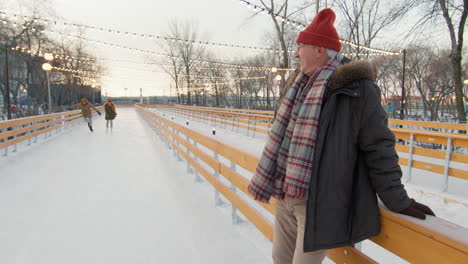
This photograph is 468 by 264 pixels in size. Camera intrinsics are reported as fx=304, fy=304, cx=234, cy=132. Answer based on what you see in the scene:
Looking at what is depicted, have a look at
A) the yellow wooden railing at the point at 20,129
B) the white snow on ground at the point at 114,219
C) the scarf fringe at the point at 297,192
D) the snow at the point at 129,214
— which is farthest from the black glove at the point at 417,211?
the yellow wooden railing at the point at 20,129

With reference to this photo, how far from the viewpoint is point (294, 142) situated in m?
1.43

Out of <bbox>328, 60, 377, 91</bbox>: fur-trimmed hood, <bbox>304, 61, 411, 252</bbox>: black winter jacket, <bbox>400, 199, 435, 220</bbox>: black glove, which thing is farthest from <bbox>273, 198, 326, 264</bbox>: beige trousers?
<bbox>328, 60, 377, 91</bbox>: fur-trimmed hood

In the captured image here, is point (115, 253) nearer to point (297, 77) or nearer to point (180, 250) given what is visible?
point (180, 250)

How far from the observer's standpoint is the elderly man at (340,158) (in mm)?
1276

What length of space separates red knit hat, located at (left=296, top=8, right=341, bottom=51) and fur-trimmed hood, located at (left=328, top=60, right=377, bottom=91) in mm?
210

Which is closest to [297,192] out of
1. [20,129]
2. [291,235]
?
[291,235]

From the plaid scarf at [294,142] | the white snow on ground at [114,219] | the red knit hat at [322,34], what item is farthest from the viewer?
the white snow on ground at [114,219]

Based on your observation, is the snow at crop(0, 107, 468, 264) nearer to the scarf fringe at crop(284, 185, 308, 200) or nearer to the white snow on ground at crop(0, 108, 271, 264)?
the white snow on ground at crop(0, 108, 271, 264)

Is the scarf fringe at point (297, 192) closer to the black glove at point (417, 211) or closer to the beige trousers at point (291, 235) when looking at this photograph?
the beige trousers at point (291, 235)

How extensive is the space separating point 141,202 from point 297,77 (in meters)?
3.56

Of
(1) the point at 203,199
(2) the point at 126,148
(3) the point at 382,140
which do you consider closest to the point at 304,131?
(3) the point at 382,140

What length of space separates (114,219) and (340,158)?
3.35m

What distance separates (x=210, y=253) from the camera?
9.85 feet

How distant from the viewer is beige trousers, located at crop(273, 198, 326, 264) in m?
1.53
